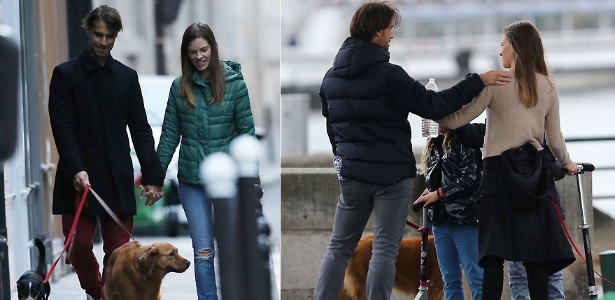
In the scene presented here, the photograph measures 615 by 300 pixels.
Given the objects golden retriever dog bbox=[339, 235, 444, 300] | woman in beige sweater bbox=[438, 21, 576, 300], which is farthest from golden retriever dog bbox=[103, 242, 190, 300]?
woman in beige sweater bbox=[438, 21, 576, 300]

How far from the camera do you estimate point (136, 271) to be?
5758 mm

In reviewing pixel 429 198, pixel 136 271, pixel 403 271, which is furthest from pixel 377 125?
pixel 136 271

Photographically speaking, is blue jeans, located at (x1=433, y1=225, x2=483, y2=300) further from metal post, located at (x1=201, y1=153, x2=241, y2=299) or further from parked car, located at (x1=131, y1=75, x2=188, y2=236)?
parked car, located at (x1=131, y1=75, x2=188, y2=236)

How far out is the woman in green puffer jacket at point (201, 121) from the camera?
232 inches

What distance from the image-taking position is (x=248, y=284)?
6223mm

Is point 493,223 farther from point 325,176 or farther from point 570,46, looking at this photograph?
point 570,46

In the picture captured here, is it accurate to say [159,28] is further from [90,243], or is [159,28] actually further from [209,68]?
[90,243]

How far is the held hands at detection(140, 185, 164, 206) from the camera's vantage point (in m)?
5.91

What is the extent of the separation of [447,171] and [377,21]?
2.85 feet

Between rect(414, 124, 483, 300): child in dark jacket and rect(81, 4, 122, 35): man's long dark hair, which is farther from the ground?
rect(81, 4, 122, 35): man's long dark hair

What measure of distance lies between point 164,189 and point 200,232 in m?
0.36

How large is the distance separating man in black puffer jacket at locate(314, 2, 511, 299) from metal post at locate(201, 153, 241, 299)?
0.65m

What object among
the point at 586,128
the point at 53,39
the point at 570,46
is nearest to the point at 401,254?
the point at 53,39

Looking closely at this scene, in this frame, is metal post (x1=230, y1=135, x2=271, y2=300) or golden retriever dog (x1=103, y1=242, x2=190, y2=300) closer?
golden retriever dog (x1=103, y1=242, x2=190, y2=300)
